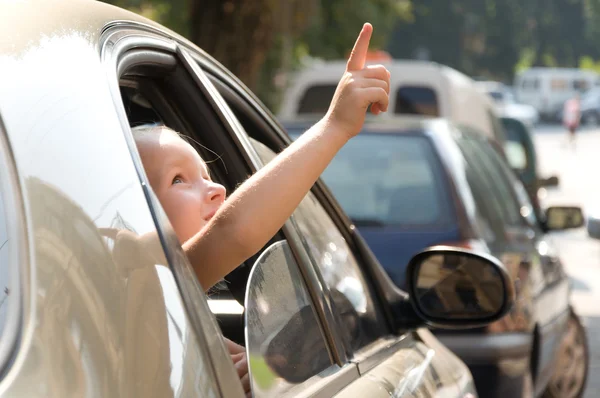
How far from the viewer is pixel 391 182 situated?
594 centimetres

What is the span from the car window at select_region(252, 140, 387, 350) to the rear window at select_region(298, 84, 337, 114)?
33.4 ft

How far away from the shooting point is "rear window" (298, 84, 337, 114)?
12.9 metres

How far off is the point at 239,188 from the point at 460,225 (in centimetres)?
396

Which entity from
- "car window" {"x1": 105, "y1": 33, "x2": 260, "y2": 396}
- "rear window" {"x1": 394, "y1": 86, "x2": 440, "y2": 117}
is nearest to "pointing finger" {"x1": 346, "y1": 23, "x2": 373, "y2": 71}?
"car window" {"x1": 105, "y1": 33, "x2": 260, "y2": 396}

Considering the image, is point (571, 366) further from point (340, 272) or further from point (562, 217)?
point (340, 272)

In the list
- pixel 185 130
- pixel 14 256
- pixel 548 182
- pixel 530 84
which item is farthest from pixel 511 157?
pixel 530 84

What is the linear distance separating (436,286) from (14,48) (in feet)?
5.96

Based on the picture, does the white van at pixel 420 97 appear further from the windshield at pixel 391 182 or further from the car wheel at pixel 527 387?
the car wheel at pixel 527 387

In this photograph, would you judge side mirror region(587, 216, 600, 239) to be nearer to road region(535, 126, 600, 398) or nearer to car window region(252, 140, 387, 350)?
road region(535, 126, 600, 398)

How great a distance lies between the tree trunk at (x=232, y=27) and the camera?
1188 cm

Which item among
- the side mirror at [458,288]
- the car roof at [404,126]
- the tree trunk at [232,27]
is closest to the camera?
the side mirror at [458,288]

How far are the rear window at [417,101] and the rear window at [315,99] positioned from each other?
728 millimetres

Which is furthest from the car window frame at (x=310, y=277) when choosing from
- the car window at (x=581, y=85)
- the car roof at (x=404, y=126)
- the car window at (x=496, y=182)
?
the car window at (x=581, y=85)

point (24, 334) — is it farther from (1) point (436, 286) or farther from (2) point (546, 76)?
(2) point (546, 76)
